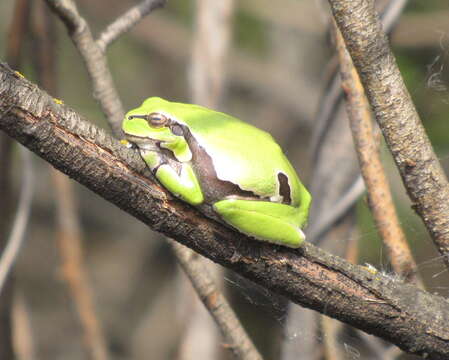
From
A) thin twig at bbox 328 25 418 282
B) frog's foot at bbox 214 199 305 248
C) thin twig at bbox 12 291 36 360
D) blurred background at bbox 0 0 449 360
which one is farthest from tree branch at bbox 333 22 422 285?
blurred background at bbox 0 0 449 360

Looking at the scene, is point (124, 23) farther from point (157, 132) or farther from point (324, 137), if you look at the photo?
point (324, 137)

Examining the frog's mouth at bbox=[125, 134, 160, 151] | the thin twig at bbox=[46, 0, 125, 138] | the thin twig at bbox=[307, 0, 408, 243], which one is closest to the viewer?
the frog's mouth at bbox=[125, 134, 160, 151]

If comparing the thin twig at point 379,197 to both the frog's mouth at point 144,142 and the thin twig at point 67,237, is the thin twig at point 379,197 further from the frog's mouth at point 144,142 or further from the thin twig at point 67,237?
the thin twig at point 67,237

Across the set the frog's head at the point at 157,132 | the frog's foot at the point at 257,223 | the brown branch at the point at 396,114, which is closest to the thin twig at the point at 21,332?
the frog's head at the point at 157,132

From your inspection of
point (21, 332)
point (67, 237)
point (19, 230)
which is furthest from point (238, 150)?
point (21, 332)

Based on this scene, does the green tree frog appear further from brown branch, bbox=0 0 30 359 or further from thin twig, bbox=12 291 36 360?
thin twig, bbox=12 291 36 360
